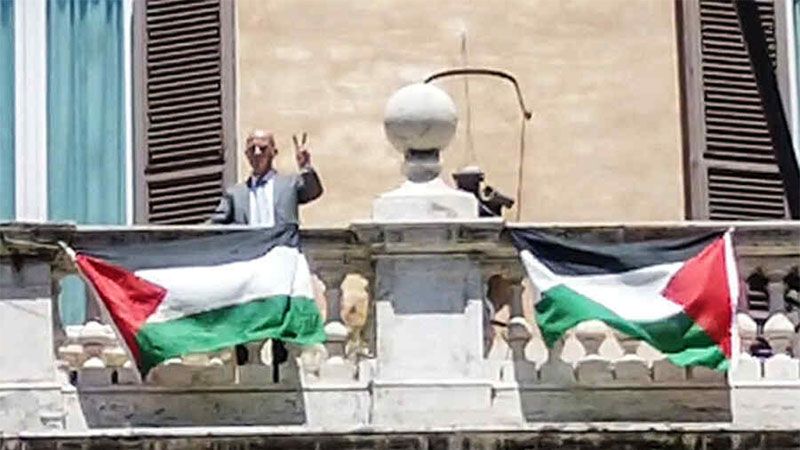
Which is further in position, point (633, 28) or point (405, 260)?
point (633, 28)

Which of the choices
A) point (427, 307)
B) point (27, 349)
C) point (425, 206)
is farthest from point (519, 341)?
point (27, 349)

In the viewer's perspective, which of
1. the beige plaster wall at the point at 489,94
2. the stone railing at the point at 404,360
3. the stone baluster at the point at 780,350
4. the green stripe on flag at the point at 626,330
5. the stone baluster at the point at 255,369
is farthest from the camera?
the beige plaster wall at the point at 489,94

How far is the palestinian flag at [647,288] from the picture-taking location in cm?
2764

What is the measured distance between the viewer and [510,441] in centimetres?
2706

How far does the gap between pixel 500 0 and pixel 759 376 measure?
4190 mm

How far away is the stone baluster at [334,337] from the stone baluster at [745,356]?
2049 millimetres

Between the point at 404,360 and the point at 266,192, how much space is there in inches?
52.0

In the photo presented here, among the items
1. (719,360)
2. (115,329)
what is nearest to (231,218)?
(115,329)

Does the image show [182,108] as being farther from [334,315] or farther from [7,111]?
[334,315]

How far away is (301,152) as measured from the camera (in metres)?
28.2

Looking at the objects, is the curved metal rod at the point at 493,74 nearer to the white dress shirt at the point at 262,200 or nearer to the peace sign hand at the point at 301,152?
the peace sign hand at the point at 301,152

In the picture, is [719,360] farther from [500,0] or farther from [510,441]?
[500,0]

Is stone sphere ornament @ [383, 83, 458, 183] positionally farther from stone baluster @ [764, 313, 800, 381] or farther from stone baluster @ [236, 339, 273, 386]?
stone baluster @ [764, 313, 800, 381]

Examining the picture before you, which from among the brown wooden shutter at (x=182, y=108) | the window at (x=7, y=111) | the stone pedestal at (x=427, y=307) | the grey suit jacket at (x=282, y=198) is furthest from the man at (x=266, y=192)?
the window at (x=7, y=111)
